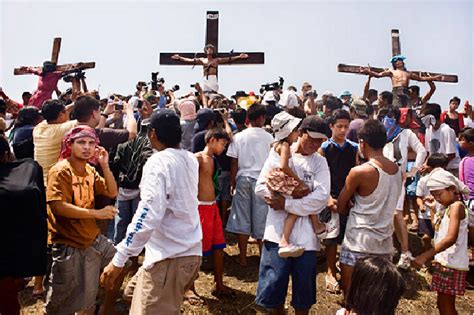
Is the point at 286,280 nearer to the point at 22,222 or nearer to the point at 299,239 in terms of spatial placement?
the point at 299,239

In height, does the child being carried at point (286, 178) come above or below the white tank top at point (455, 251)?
above

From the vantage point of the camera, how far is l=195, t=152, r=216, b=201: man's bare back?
16.1 feet

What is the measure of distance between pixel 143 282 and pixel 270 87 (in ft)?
20.7

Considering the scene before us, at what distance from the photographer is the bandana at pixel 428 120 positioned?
7.29 meters

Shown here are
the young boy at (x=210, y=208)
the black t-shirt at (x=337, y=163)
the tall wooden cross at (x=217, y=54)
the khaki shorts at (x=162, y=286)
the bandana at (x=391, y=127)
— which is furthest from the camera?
the tall wooden cross at (x=217, y=54)

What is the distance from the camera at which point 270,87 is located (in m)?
8.56

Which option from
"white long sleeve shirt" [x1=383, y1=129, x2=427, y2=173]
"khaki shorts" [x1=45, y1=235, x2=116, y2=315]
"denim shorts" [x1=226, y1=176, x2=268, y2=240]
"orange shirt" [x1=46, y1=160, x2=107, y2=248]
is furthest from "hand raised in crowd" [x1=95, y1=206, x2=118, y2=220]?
"white long sleeve shirt" [x1=383, y1=129, x2=427, y2=173]

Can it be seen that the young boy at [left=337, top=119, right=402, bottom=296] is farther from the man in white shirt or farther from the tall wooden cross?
the tall wooden cross

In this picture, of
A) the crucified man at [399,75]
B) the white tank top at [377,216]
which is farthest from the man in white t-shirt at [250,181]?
the crucified man at [399,75]

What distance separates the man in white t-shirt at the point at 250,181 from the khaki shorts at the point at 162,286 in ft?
8.89

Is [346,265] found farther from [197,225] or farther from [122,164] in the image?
[122,164]

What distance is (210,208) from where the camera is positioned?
195 inches

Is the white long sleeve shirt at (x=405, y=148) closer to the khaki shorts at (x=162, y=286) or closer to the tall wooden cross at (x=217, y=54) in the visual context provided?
the khaki shorts at (x=162, y=286)

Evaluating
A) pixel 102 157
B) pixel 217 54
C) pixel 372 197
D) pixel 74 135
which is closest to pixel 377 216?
pixel 372 197
